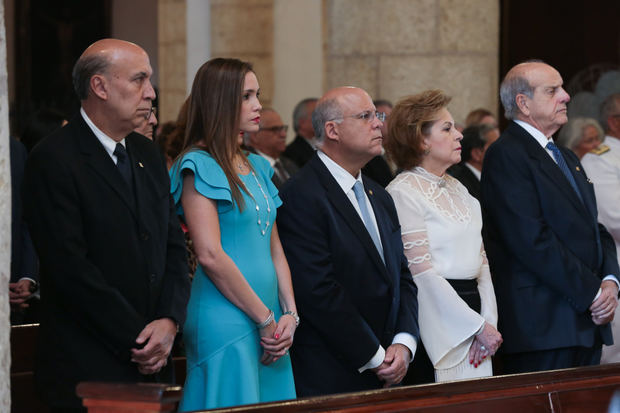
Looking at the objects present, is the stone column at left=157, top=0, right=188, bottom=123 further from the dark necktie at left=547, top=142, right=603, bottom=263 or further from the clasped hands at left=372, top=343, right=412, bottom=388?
the clasped hands at left=372, top=343, right=412, bottom=388

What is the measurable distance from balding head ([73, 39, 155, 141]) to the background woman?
4.26 meters

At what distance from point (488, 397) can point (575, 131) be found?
4.48 metres

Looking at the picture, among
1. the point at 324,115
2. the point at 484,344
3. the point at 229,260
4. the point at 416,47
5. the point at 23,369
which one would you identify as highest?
the point at 416,47

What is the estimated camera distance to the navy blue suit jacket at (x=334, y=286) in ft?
12.5

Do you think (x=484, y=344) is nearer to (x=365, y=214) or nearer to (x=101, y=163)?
(x=365, y=214)

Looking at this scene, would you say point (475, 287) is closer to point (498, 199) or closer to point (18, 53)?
point (498, 199)

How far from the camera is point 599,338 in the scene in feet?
14.6

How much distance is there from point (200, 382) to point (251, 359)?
0.20 metres

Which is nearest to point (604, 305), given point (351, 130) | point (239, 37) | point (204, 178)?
point (351, 130)

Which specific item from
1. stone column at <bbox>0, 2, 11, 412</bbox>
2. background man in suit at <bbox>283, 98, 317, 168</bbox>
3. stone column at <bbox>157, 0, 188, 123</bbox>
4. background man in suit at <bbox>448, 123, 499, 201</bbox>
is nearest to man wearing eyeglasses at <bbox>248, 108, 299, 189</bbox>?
background man in suit at <bbox>283, 98, 317, 168</bbox>

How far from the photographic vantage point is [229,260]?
353 cm

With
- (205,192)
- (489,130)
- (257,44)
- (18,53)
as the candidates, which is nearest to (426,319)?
(205,192)

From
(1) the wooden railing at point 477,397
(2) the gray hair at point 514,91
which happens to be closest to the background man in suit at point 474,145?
(2) the gray hair at point 514,91

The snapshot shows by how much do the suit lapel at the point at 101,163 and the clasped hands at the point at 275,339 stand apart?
26.0 inches
